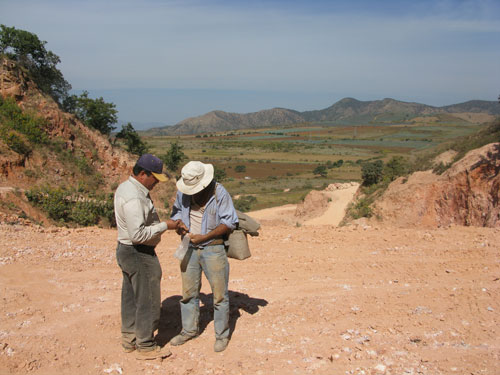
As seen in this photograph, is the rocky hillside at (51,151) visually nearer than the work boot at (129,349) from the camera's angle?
No

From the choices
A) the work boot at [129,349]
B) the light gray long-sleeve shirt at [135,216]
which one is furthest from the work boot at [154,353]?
the light gray long-sleeve shirt at [135,216]

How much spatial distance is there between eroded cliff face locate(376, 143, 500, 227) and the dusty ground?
5.05m

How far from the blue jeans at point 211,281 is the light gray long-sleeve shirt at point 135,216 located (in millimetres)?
598

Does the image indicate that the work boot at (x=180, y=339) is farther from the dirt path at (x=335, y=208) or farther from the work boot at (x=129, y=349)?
the dirt path at (x=335, y=208)

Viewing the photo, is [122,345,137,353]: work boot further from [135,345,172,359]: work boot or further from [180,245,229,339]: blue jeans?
[180,245,229,339]: blue jeans

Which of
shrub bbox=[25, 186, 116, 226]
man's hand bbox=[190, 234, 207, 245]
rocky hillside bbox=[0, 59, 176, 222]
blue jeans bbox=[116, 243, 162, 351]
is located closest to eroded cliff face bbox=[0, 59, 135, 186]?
rocky hillside bbox=[0, 59, 176, 222]

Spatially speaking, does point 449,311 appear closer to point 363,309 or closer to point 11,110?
point 363,309

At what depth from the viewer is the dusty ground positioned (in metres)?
4.06

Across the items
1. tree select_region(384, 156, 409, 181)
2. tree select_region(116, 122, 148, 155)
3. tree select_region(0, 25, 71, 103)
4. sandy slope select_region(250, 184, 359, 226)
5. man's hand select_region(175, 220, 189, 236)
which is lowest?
sandy slope select_region(250, 184, 359, 226)

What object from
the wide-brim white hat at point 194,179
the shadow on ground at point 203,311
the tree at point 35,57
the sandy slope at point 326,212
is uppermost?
the tree at point 35,57

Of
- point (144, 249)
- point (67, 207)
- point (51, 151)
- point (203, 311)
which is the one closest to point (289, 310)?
point (203, 311)

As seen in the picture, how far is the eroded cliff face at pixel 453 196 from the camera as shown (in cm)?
1339

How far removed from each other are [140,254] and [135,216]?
1.54 ft

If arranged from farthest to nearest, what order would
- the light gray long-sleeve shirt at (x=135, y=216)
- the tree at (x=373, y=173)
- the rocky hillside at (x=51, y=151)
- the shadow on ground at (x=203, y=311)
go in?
the tree at (x=373, y=173) → the rocky hillside at (x=51, y=151) → the shadow on ground at (x=203, y=311) → the light gray long-sleeve shirt at (x=135, y=216)
